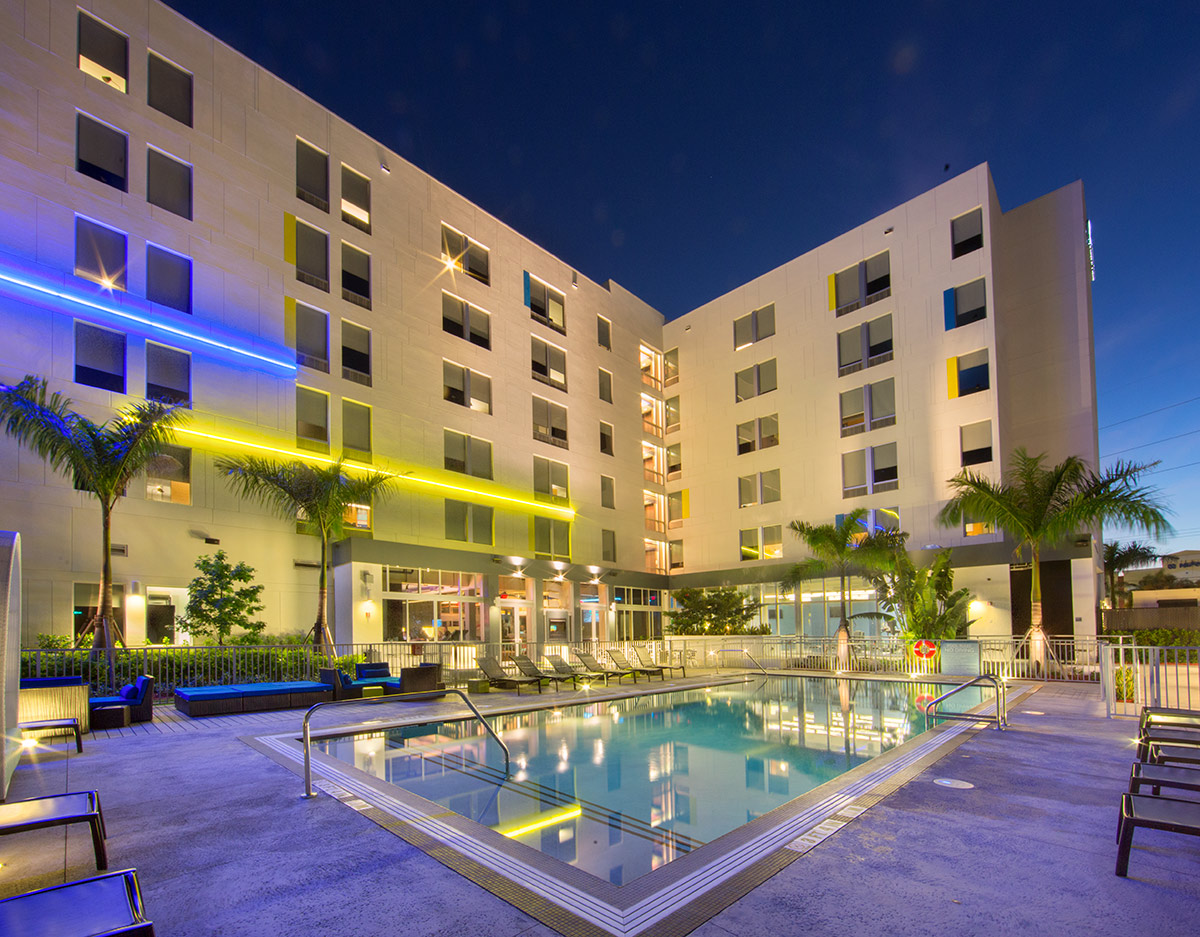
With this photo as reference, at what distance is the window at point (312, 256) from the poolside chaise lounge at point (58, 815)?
808 inches

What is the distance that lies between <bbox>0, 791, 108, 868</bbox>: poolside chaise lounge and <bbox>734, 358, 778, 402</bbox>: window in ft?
101

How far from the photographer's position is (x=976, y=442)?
997 inches

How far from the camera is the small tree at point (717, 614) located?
2812 centimetres

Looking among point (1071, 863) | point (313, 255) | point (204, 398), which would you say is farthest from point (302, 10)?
point (1071, 863)

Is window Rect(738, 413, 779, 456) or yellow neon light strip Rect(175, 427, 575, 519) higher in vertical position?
window Rect(738, 413, 779, 456)

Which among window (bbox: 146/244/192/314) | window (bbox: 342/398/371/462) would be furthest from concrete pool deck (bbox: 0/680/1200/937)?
window (bbox: 342/398/371/462)

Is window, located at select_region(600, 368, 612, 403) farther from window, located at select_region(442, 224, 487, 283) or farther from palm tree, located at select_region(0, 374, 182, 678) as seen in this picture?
palm tree, located at select_region(0, 374, 182, 678)

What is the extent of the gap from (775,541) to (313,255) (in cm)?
2181

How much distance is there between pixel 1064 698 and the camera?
14.7m

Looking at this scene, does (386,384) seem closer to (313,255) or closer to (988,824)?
(313,255)

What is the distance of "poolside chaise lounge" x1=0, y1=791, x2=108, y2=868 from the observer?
13.4ft

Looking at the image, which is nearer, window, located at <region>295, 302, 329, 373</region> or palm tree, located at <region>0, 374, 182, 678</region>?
palm tree, located at <region>0, 374, 182, 678</region>

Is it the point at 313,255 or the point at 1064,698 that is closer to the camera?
the point at 1064,698

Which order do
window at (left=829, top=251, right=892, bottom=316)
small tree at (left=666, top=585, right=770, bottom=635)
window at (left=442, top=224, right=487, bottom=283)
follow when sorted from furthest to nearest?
1. window at (left=829, top=251, right=892, bottom=316)
2. small tree at (left=666, top=585, right=770, bottom=635)
3. window at (left=442, top=224, right=487, bottom=283)
